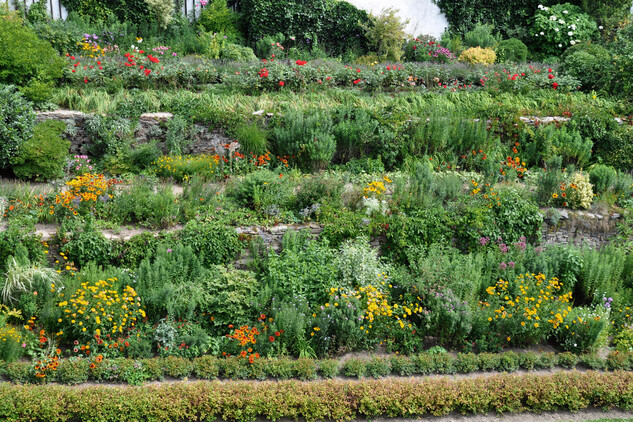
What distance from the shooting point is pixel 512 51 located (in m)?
15.8

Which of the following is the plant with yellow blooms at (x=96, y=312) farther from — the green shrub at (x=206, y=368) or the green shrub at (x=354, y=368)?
the green shrub at (x=354, y=368)

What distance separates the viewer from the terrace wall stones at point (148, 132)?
10.8 m

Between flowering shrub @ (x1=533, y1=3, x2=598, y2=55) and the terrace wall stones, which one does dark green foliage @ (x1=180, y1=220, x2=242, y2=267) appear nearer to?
the terrace wall stones

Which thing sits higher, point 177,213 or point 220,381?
point 177,213

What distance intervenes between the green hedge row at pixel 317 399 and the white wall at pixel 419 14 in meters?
12.5

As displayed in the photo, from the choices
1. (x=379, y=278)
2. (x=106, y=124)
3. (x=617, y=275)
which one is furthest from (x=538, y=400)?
(x=106, y=124)

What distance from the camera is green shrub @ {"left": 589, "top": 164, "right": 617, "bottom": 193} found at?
10469mm

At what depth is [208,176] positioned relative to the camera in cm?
1023

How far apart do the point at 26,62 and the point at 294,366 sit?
7811 millimetres

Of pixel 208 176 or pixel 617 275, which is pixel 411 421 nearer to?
pixel 617 275

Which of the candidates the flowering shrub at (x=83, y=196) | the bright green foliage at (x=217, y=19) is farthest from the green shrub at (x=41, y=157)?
the bright green foliage at (x=217, y=19)

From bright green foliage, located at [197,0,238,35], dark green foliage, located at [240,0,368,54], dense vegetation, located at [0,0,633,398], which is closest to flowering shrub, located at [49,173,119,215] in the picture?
dense vegetation, located at [0,0,633,398]

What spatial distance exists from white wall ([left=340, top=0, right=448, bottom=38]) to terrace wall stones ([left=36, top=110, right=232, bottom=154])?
7966 mm

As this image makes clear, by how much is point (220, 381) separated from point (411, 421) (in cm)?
225
